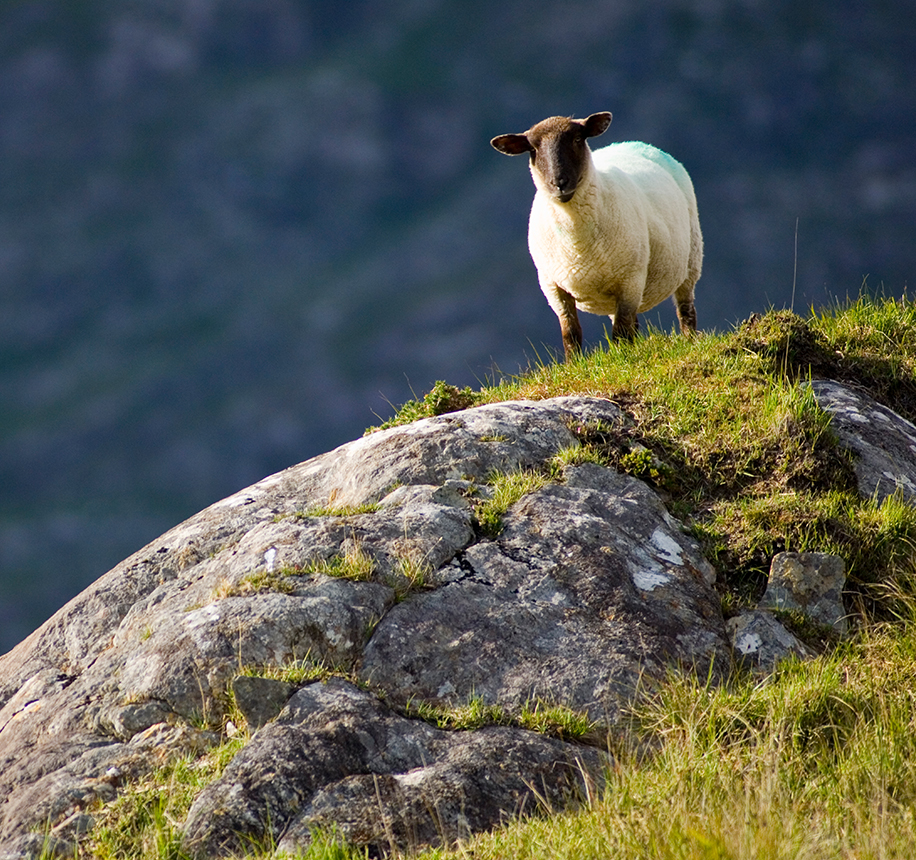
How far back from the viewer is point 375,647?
4.50m

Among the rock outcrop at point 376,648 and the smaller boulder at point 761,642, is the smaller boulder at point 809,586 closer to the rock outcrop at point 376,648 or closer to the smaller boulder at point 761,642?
the smaller boulder at point 761,642

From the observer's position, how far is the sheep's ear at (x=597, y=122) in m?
8.55

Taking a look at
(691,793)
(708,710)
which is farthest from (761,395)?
(691,793)

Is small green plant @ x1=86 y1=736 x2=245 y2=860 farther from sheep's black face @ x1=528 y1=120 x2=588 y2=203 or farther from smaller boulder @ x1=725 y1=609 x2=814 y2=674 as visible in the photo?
sheep's black face @ x1=528 y1=120 x2=588 y2=203

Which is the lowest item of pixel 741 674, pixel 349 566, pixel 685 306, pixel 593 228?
pixel 741 674

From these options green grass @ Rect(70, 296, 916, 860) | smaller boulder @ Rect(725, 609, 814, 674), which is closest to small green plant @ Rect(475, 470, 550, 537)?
green grass @ Rect(70, 296, 916, 860)

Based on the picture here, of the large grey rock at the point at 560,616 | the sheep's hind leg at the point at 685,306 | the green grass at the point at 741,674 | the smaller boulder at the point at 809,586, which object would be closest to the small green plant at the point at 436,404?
the green grass at the point at 741,674

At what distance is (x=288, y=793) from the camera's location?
3783 mm

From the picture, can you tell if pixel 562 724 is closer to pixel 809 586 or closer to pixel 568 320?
pixel 809 586

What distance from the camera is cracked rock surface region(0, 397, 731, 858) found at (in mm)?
3850

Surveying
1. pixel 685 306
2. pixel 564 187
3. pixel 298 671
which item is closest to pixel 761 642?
pixel 298 671

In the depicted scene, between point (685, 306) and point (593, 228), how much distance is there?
9.90ft

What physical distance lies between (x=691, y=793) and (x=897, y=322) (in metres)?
5.47

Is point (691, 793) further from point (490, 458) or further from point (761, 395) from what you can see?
point (761, 395)
